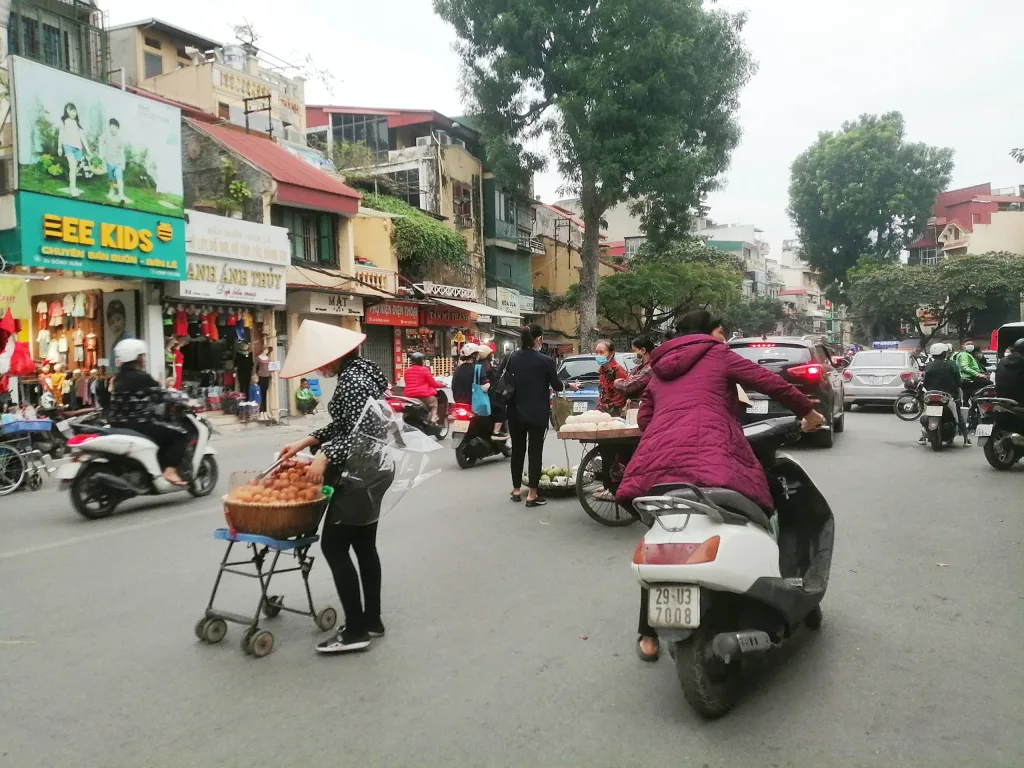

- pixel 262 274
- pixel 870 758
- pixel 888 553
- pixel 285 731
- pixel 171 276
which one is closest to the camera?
pixel 870 758

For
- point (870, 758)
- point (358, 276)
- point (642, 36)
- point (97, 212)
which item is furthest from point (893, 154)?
point (870, 758)

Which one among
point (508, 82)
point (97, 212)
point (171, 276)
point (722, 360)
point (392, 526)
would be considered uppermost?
point (508, 82)

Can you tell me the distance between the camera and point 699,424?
3.77m

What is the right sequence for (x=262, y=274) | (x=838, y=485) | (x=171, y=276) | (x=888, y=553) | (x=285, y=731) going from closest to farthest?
(x=285, y=731), (x=888, y=553), (x=838, y=485), (x=171, y=276), (x=262, y=274)

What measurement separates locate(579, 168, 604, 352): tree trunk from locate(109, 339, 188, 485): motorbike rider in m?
21.4

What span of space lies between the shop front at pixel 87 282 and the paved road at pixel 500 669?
1061 centimetres

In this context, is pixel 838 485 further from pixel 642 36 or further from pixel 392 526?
pixel 642 36

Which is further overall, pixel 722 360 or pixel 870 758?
pixel 722 360

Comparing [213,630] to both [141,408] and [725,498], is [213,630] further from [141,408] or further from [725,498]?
[141,408]

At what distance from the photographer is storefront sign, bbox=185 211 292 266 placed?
1928cm

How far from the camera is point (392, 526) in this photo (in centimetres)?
766

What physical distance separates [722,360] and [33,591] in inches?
187

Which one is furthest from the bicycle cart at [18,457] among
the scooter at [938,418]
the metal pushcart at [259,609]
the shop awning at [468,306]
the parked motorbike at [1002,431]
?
the shop awning at [468,306]

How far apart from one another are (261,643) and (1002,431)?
905 centimetres
